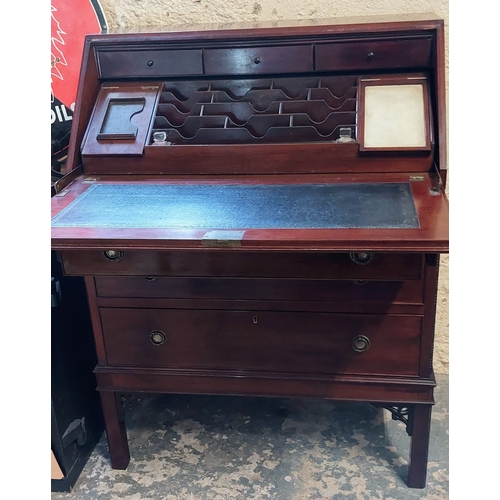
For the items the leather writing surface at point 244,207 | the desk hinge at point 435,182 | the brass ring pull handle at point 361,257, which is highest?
the desk hinge at point 435,182

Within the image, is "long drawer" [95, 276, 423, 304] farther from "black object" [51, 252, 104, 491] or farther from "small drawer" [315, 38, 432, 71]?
"small drawer" [315, 38, 432, 71]

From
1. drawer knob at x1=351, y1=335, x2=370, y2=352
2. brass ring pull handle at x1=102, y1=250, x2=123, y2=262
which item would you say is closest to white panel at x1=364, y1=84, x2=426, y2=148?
drawer knob at x1=351, y1=335, x2=370, y2=352

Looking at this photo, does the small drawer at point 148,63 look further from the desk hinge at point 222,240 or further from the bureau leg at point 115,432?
the bureau leg at point 115,432

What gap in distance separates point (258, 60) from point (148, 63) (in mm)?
372

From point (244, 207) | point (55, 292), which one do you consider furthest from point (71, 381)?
point (244, 207)

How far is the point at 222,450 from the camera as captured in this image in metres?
1.95

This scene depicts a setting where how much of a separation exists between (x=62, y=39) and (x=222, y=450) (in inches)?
65.1

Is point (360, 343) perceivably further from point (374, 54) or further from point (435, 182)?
point (374, 54)

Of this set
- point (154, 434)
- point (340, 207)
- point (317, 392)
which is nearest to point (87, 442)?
point (154, 434)

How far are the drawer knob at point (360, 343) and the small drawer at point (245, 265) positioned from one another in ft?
0.99

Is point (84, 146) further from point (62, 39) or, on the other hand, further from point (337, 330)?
A: point (337, 330)

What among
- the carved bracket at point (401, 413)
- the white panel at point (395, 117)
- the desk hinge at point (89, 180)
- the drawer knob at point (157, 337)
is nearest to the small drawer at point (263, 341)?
the drawer knob at point (157, 337)

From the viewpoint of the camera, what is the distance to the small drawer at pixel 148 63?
1767mm

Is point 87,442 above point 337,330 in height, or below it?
below
